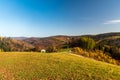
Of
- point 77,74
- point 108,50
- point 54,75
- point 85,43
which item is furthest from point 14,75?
point 108,50

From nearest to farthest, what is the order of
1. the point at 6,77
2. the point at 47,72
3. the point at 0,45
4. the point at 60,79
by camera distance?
the point at 60,79, the point at 6,77, the point at 47,72, the point at 0,45

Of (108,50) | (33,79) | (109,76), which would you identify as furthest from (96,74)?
(108,50)

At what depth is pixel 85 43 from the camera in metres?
95.1

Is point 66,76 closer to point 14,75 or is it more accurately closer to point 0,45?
point 14,75

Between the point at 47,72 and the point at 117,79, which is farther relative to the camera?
the point at 47,72

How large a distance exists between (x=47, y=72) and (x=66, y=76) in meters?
2.73

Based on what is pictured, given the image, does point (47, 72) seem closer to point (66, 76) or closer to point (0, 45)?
point (66, 76)

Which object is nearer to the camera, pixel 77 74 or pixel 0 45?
pixel 77 74

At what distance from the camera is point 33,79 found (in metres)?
16.1

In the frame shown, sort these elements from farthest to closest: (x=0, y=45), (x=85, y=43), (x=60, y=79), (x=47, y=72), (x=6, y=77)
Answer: (x=0, y=45) → (x=85, y=43) → (x=47, y=72) → (x=6, y=77) → (x=60, y=79)

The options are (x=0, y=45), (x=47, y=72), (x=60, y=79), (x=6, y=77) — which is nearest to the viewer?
(x=60, y=79)

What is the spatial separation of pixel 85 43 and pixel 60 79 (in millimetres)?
80614

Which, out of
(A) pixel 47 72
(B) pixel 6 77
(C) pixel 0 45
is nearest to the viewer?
(B) pixel 6 77

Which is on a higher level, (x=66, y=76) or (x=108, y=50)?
(x=66, y=76)
